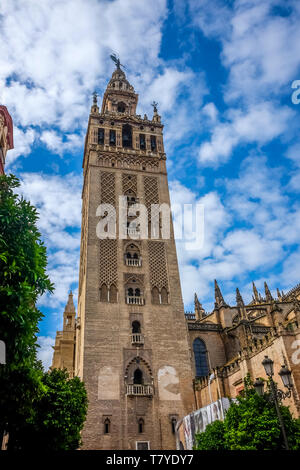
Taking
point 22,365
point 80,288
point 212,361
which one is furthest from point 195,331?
point 22,365

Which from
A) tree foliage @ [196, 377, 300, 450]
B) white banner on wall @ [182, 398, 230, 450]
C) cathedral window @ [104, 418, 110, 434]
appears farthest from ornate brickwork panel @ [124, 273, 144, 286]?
tree foliage @ [196, 377, 300, 450]

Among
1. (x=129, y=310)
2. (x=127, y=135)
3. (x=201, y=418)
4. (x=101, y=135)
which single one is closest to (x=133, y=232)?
(x=129, y=310)

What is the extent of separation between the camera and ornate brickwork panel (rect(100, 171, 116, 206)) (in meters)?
29.3

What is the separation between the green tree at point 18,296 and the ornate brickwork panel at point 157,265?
1605 centimetres

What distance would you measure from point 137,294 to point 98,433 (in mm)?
8623

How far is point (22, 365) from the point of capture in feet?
32.7

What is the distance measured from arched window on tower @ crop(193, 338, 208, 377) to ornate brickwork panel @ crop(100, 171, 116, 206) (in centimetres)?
1234

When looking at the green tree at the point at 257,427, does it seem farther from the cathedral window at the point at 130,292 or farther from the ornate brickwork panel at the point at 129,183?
the ornate brickwork panel at the point at 129,183

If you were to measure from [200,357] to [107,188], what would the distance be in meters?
14.4

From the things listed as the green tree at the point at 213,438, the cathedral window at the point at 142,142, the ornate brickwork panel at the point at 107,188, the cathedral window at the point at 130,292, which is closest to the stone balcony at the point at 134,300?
the cathedral window at the point at 130,292

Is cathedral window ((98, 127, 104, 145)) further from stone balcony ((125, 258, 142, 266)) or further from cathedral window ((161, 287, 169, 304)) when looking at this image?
cathedral window ((161, 287, 169, 304))

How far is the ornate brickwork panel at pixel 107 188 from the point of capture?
29.3 metres
